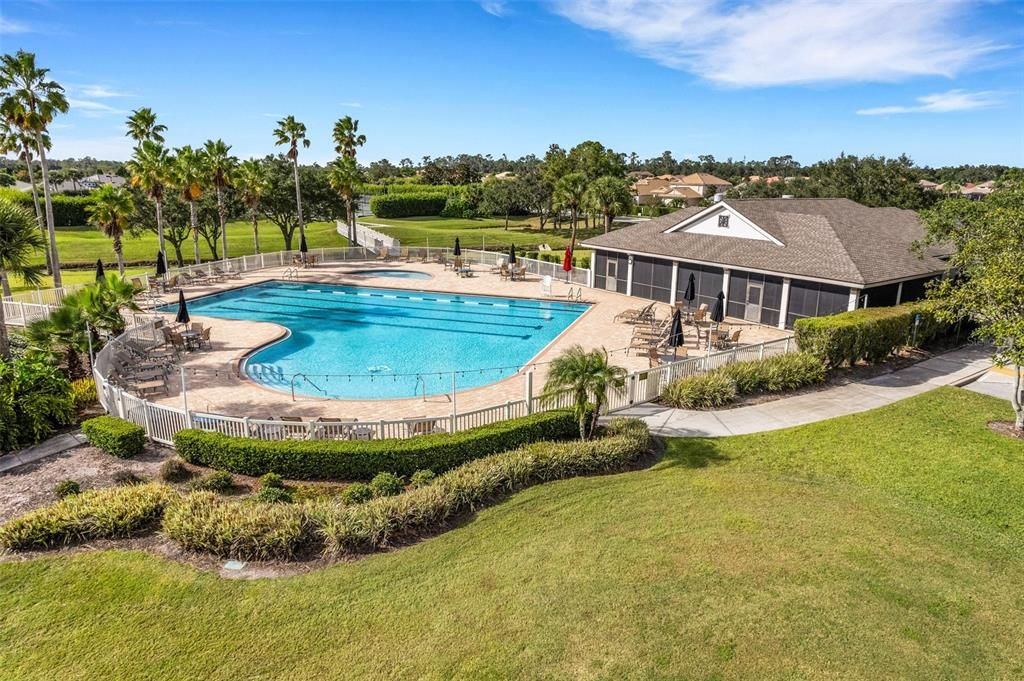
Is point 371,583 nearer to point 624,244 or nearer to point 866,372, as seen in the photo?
point 866,372

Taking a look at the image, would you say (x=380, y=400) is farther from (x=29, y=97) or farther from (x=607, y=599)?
(x=29, y=97)

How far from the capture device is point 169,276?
3472cm

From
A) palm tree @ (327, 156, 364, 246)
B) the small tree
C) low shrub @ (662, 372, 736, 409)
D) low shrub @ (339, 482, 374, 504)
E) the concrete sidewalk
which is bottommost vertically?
low shrub @ (339, 482, 374, 504)

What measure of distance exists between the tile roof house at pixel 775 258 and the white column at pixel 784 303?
0.04 metres

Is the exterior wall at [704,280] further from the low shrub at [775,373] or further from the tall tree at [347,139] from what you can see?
the tall tree at [347,139]

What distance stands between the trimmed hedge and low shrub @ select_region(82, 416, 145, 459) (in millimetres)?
1211

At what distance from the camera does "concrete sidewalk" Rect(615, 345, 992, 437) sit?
15.8 m

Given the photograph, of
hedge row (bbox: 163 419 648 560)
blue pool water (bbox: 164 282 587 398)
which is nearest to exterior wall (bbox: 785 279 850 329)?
blue pool water (bbox: 164 282 587 398)

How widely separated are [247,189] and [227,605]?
41.0 metres

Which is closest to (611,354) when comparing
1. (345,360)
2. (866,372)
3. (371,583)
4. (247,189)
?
(866,372)

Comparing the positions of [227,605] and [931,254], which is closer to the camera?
[227,605]

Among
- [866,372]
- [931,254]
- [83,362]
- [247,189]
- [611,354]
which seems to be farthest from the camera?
[247,189]

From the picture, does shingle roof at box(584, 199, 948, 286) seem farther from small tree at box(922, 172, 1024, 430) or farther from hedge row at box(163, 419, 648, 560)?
hedge row at box(163, 419, 648, 560)

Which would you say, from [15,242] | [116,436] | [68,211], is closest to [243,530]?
[116,436]
